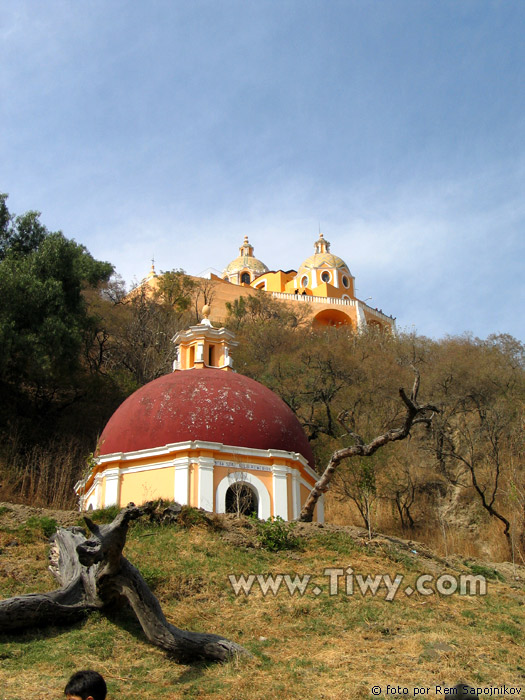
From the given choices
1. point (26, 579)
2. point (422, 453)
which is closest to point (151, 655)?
point (26, 579)

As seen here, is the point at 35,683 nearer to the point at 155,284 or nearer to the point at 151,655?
the point at 151,655

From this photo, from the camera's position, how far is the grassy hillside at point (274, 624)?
305 inches

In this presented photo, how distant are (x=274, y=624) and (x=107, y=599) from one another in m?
2.17

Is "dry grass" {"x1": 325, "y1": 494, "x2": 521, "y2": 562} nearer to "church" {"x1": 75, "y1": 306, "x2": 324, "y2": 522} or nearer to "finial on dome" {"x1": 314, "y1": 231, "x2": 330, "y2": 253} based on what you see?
"church" {"x1": 75, "y1": 306, "x2": 324, "y2": 522}

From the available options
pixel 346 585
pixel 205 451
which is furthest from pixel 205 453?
pixel 346 585

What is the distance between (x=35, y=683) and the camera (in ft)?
24.7

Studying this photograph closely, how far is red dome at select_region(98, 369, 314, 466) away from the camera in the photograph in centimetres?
1595

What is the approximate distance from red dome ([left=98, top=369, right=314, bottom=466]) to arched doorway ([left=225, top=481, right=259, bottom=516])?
90cm

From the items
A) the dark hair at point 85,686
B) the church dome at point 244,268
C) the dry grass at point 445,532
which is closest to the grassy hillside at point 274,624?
the dark hair at point 85,686

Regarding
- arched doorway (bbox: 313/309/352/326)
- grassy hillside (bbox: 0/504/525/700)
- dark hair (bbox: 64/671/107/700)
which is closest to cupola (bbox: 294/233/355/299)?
arched doorway (bbox: 313/309/352/326)

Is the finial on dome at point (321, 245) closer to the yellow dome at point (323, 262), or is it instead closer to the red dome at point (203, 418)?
the yellow dome at point (323, 262)

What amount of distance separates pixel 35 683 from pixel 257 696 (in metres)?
2.23

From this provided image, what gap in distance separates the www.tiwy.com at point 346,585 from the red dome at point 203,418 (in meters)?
4.63

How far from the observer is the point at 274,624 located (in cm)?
977
